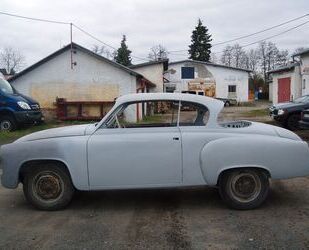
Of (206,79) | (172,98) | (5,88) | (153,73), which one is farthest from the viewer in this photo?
(206,79)

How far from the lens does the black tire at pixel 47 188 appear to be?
264 inches

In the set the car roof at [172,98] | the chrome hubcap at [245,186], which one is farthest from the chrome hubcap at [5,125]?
the chrome hubcap at [245,186]

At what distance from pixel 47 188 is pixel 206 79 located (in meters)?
50.0

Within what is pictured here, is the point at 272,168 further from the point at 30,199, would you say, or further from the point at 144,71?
the point at 144,71

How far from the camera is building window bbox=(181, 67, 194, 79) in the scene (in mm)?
55716

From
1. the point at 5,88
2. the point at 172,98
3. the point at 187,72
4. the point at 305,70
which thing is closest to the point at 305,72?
the point at 305,70

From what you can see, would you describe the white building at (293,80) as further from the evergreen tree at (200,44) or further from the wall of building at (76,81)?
the evergreen tree at (200,44)

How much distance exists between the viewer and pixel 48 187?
675 cm

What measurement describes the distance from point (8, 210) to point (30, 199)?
0.37 metres

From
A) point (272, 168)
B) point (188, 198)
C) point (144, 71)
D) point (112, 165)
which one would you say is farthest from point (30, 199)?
point (144, 71)

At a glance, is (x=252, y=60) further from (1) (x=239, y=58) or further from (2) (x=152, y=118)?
(2) (x=152, y=118)

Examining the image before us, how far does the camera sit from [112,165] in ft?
21.5

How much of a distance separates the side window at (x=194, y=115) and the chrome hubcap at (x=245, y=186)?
0.90m

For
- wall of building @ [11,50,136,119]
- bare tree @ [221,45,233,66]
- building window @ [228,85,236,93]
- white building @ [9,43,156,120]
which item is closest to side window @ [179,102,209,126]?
white building @ [9,43,156,120]
